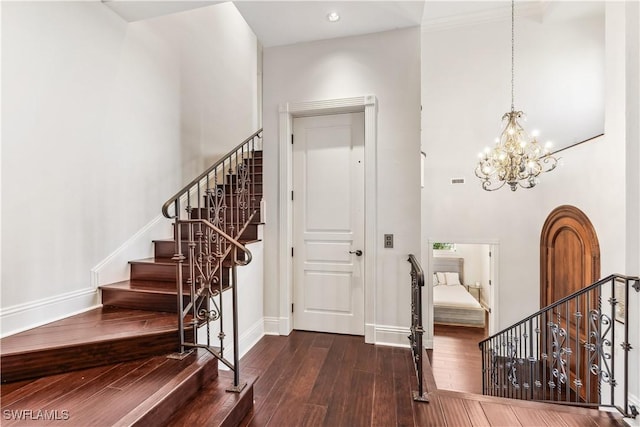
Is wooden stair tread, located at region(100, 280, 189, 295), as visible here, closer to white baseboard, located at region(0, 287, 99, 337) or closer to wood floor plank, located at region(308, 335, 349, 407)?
white baseboard, located at region(0, 287, 99, 337)

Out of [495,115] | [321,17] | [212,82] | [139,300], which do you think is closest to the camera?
[139,300]

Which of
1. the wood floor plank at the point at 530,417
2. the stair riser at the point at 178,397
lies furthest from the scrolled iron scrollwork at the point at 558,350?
the stair riser at the point at 178,397

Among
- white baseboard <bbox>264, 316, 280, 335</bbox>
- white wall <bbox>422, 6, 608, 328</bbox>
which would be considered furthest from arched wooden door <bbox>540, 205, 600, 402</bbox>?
white baseboard <bbox>264, 316, 280, 335</bbox>

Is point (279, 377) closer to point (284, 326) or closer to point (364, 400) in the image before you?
Result: point (364, 400)

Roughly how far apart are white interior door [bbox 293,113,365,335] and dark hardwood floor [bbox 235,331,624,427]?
21.9 inches

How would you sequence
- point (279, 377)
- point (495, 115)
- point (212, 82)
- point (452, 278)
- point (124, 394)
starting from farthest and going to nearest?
point (452, 278)
point (495, 115)
point (212, 82)
point (279, 377)
point (124, 394)

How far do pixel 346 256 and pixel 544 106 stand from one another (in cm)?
543

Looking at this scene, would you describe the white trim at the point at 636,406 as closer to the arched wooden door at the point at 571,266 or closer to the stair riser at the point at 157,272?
the arched wooden door at the point at 571,266

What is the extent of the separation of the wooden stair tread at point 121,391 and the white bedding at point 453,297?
21.1 ft

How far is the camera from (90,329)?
82.4 inches

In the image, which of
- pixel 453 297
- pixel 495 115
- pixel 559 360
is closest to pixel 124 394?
pixel 559 360

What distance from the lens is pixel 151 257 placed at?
127 inches

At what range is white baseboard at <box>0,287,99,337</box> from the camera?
2.04 metres

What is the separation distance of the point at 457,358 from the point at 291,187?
4.74 meters
